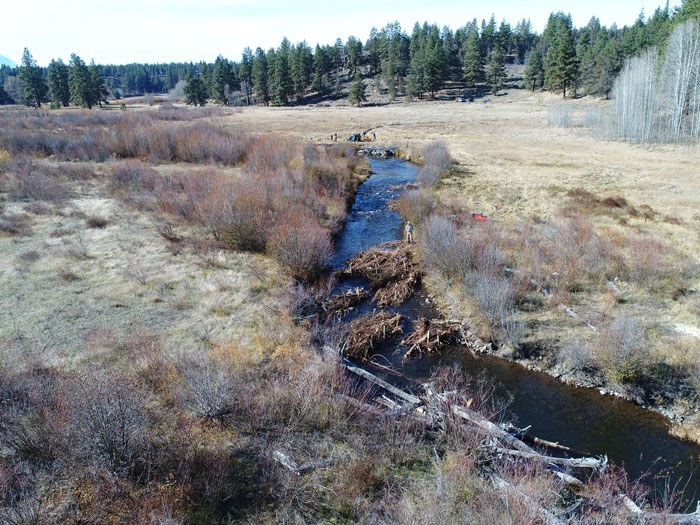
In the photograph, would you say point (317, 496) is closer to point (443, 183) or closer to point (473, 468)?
point (473, 468)

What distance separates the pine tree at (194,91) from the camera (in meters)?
98.1

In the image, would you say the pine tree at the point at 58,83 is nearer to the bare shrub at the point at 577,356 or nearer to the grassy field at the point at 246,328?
the grassy field at the point at 246,328

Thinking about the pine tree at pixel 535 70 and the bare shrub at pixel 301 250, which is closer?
the bare shrub at pixel 301 250

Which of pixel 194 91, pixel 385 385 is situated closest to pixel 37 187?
pixel 385 385

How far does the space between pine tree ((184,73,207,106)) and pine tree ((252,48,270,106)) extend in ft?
42.3

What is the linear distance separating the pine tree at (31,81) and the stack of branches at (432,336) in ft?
373

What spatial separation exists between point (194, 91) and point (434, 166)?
8350 centimetres

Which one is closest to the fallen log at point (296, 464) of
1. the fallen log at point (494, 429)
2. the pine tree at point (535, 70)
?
the fallen log at point (494, 429)

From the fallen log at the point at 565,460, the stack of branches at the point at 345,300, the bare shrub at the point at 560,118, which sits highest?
the bare shrub at the point at 560,118

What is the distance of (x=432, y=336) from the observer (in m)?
15.5

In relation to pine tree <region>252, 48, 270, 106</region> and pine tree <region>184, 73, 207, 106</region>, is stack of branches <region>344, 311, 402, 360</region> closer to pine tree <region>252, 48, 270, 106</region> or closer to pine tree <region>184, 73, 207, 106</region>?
pine tree <region>252, 48, 270, 106</region>

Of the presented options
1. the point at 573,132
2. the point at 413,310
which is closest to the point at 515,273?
the point at 413,310

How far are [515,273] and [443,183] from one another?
695 inches

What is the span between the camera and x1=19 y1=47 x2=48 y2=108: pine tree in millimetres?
93562
